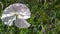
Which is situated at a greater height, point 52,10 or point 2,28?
point 52,10

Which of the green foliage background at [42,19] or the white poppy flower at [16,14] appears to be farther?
the green foliage background at [42,19]

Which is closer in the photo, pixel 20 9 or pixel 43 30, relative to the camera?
pixel 20 9

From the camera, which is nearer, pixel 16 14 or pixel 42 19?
pixel 16 14

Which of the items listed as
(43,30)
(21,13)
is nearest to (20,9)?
(21,13)

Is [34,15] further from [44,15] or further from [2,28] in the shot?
[2,28]
